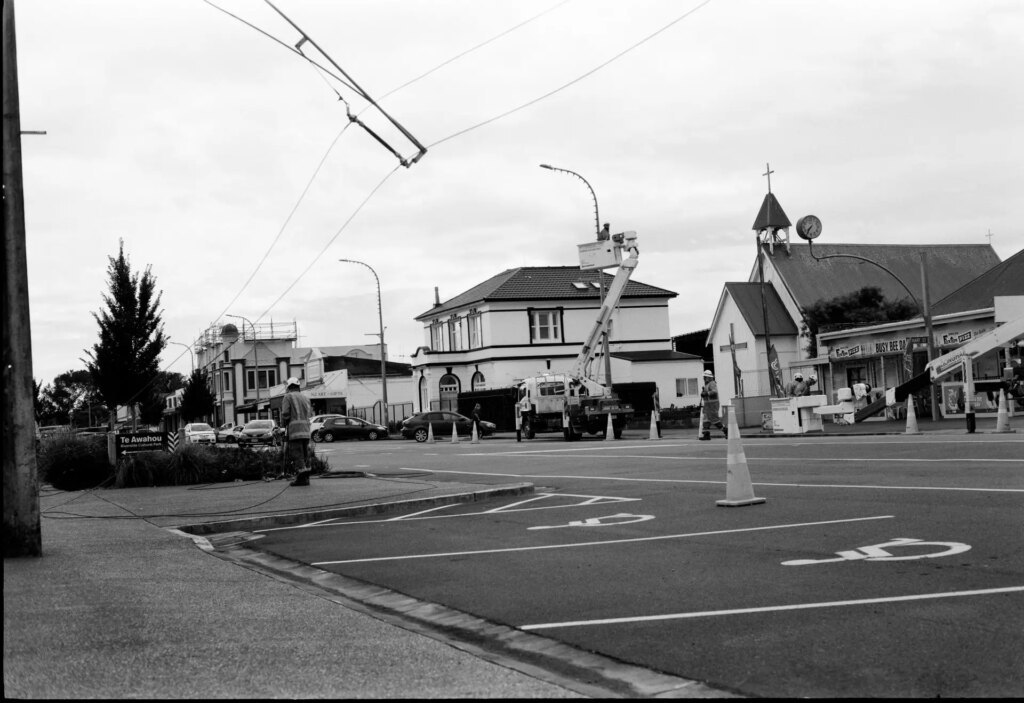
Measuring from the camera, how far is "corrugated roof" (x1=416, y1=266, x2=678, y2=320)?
7062 centimetres

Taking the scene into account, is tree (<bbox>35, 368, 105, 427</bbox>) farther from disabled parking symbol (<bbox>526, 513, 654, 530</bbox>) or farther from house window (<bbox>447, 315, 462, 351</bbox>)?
disabled parking symbol (<bbox>526, 513, 654, 530</bbox>)

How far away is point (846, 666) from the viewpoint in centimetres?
518

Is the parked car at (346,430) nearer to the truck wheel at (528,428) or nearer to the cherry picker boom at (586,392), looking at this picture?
the cherry picker boom at (586,392)

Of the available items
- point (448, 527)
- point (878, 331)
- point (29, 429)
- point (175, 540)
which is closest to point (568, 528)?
point (448, 527)

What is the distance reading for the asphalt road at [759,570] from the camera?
5.31 m

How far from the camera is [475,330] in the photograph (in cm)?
7175

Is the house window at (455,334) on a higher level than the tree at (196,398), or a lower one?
higher

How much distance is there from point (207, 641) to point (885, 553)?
190 inches

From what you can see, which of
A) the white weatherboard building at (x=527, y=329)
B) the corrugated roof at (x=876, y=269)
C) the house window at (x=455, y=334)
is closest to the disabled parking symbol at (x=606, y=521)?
the corrugated roof at (x=876, y=269)

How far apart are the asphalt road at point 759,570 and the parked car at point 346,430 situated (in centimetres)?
4526

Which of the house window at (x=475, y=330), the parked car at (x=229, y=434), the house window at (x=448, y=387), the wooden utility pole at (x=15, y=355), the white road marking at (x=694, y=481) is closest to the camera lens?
the wooden utility pole at (x=15, y=355)

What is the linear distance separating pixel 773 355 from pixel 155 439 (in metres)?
29.1

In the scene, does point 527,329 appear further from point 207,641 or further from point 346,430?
point 207,641

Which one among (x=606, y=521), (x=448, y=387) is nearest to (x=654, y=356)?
(x=448, y=387)
